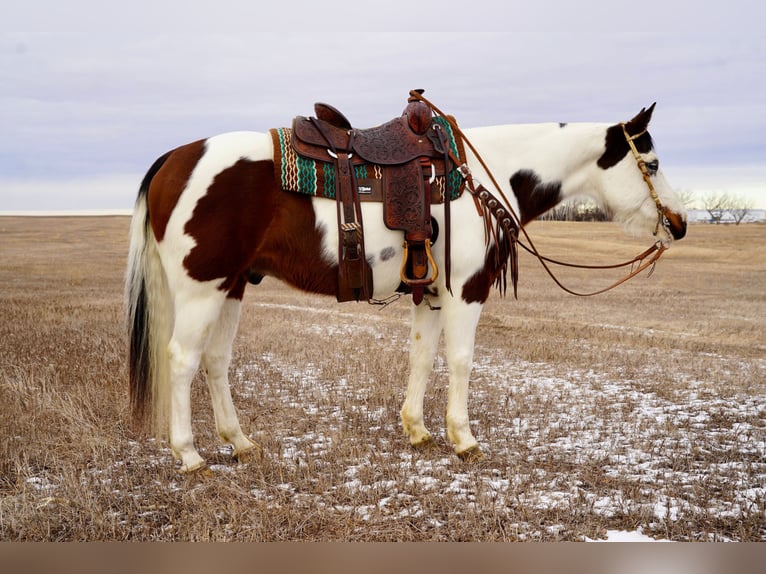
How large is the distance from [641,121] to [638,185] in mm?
358

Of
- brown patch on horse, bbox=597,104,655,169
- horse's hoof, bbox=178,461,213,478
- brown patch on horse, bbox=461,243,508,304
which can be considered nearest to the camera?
horse's hoof, bbox=178,461,213,478

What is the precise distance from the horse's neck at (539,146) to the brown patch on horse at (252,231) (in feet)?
3.73

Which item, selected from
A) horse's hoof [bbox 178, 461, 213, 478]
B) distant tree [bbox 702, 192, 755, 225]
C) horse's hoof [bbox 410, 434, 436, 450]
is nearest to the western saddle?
horse's hoof [bbox 410, 434, 436, 450]

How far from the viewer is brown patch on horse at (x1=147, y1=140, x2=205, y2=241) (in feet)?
9.29

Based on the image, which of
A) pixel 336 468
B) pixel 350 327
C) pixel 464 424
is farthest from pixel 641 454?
pixel 350 327

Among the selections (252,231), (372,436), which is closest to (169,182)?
(252,231)

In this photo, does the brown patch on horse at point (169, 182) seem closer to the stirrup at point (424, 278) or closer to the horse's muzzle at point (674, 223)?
the stirrup at point (424, 278)

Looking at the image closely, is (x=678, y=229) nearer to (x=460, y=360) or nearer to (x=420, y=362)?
(x=460, y=360)

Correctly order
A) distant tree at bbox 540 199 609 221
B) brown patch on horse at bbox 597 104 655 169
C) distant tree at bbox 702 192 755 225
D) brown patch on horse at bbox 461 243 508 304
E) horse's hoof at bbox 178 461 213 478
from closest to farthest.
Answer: horse's hoof at bbox 178 461 213 478 → brown patch on horse at bbox 461 243 508 304 → brown patch on horse at bbox 597 104 655 169 → distant tree at bbox 540 199 609 221 → distant tree at bbox 702 192 755 225

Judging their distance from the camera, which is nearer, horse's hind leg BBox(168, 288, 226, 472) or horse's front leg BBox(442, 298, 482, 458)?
horse's hind leg BBox(168, 288, 226, 472)

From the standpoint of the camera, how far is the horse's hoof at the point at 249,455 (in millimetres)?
3168

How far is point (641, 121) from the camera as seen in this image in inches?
128

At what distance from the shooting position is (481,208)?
3133 millimetres

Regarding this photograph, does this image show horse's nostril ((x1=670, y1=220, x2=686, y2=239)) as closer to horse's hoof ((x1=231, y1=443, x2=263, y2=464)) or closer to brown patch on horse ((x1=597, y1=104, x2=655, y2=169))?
brown patch on horse ((x1=597, y1=104, x2=655, y2=169))
